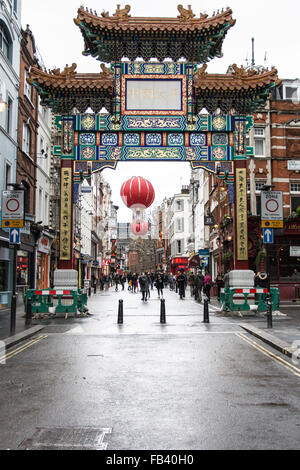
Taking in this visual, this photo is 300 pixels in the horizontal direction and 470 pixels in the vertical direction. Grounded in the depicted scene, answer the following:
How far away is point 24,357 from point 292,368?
5.62 m

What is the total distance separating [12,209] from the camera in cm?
1502

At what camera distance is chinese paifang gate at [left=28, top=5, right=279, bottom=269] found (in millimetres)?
20469

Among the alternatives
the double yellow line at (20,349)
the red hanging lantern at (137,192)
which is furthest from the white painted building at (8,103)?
the double yellow line at (20,349)

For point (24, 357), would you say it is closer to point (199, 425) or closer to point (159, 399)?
point (159, 399)

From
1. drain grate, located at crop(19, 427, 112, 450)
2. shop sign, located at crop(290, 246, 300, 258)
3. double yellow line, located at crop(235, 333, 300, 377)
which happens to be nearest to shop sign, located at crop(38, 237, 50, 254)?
shop sign, located at crop(290, 246, 300, 258)

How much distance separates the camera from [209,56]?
869 inches

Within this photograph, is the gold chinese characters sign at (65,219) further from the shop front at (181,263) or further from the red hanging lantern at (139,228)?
the shop front at (181,263)

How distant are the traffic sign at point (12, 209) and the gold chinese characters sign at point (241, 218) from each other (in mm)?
9674

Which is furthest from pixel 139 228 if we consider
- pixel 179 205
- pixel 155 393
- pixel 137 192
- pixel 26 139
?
pixel 179 205

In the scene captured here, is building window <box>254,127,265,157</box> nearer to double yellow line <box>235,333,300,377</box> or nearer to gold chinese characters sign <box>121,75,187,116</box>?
gold chinese characters sign <box>121,75,187,116</box>

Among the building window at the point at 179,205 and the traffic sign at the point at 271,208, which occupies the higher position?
the building window at the point at 179,205

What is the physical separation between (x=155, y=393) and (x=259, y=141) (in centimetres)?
2994

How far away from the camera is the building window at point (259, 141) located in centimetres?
3422
